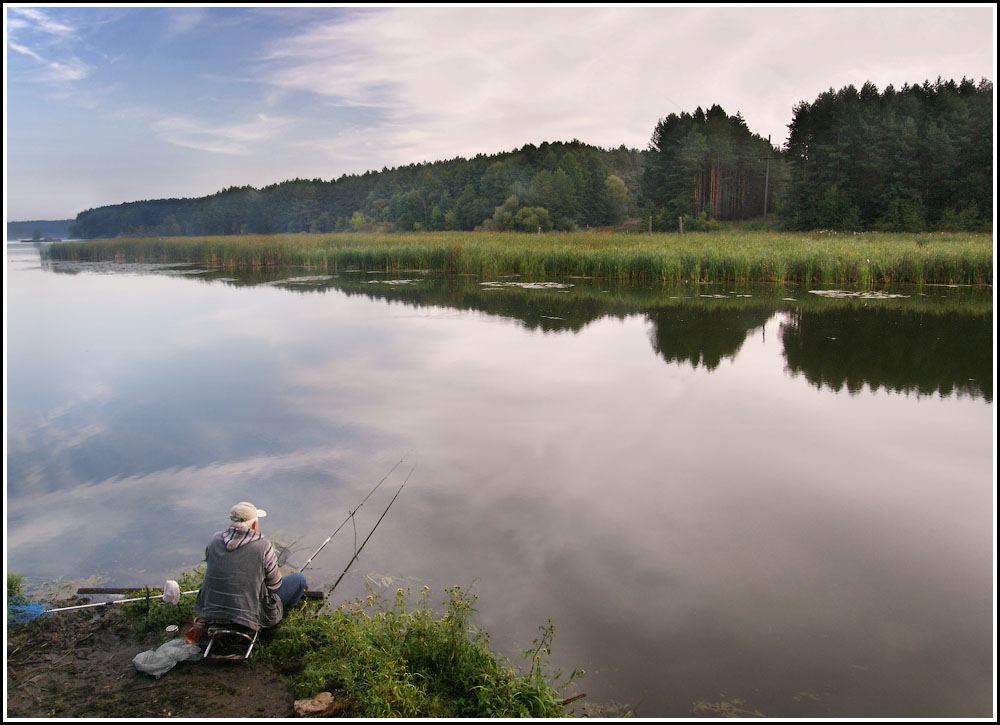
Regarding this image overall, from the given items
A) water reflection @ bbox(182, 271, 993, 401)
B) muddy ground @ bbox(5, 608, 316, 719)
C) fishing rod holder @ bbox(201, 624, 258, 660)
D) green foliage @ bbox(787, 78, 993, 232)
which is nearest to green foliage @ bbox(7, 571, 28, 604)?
muddy ground @ bbox(5, 608, 316, 719)

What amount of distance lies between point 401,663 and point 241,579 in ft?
3.07

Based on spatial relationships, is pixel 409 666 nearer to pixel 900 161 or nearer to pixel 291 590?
pixel 291 590

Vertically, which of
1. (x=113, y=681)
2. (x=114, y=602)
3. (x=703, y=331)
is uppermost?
(x=703, y=331)

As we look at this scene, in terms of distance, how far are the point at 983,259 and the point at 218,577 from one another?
827 inches

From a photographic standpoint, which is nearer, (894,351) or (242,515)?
(242,515)

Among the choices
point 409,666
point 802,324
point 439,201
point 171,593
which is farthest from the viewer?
point 439,201

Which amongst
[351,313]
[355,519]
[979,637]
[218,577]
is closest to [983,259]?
[351,313]

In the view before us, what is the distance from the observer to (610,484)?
237 inches

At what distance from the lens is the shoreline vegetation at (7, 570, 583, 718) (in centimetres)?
311

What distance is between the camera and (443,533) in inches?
199

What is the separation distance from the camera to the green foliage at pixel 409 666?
10.2ft

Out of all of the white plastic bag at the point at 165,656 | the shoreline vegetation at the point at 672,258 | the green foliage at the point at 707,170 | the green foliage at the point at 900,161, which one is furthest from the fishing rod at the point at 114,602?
the green foliage at the point at 707,170

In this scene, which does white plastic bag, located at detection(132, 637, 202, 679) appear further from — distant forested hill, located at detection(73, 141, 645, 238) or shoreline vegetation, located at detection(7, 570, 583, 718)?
distant forested hill, located at detection(73, 141, 645, 238)

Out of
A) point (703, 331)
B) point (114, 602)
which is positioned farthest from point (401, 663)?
point (703, 331)
